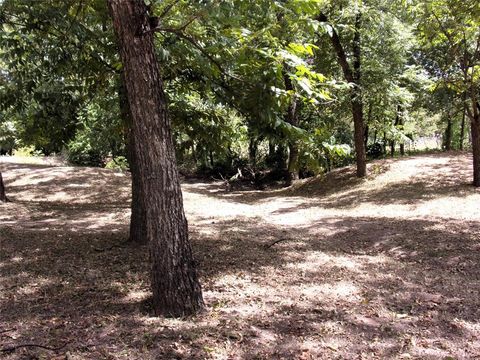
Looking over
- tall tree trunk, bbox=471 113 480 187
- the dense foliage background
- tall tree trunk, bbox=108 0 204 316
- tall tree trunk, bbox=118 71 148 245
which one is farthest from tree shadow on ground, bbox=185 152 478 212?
tall tree trunk, bbox=108 0 204 316

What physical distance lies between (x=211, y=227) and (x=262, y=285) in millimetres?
3734

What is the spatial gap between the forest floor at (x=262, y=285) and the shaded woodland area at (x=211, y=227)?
0.03m

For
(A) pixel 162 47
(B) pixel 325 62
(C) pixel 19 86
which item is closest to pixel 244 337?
(A) pixel 162 47

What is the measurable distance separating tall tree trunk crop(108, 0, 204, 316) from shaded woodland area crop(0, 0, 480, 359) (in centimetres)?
1

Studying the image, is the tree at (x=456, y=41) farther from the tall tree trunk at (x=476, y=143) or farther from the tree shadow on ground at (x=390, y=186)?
the tree shadow on ground at (x=390, y=186)

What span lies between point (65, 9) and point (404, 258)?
20.8 feet

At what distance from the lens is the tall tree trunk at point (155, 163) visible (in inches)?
150

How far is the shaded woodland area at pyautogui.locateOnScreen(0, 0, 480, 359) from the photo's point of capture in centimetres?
387

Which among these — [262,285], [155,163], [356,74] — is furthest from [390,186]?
[155,163]

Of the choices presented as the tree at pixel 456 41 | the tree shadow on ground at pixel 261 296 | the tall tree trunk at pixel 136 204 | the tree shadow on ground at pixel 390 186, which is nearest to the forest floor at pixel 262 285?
the tree shadow on ground at pixel 261 296

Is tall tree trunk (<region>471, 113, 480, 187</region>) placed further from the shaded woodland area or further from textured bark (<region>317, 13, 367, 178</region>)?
textured bark (<region>317, 13, 367, 178</region>)

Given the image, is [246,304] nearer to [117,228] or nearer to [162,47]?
[162,47]

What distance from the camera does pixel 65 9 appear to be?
619 cm

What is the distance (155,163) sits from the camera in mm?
3908
